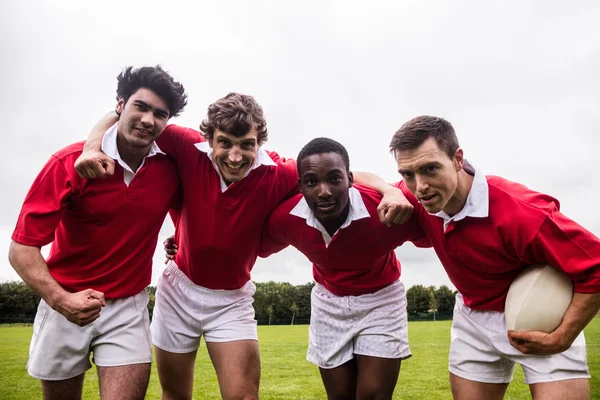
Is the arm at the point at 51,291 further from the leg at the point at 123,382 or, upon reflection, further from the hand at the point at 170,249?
the hand at the point at 170,249

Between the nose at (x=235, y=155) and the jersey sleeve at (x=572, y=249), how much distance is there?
9.33 feet

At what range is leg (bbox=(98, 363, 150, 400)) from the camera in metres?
4.50

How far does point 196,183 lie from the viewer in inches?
206

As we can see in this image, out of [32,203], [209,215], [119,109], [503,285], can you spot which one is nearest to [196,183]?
[209,215]

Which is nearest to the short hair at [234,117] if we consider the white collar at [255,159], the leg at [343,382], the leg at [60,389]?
the white collar at [255,159]

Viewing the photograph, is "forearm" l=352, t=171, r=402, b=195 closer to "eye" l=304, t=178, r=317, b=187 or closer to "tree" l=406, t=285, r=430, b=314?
"eye" l=304, t=178, r=317, b=187

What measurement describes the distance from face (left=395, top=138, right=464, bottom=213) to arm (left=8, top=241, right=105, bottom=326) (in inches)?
118

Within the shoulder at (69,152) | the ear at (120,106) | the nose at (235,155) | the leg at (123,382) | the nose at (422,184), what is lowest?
the leg at (123,382)

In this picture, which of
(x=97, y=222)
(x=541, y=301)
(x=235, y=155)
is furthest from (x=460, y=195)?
(x=97, y=222)

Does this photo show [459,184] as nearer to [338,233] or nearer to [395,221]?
[395,221]

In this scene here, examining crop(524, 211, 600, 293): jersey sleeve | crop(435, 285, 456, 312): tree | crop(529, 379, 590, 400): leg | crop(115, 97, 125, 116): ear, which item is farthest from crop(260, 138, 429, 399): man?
crop(435, 285, 456, 312): tree

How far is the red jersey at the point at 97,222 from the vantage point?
4453mm

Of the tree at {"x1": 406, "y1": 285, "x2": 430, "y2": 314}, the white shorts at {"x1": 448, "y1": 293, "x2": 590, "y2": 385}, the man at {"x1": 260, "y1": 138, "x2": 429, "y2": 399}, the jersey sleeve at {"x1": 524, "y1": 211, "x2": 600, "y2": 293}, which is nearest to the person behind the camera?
the jersey sleeve at {"x1": 524, "y1": 211, "x2": 600, "y2": 293}

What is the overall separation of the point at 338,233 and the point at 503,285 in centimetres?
163
